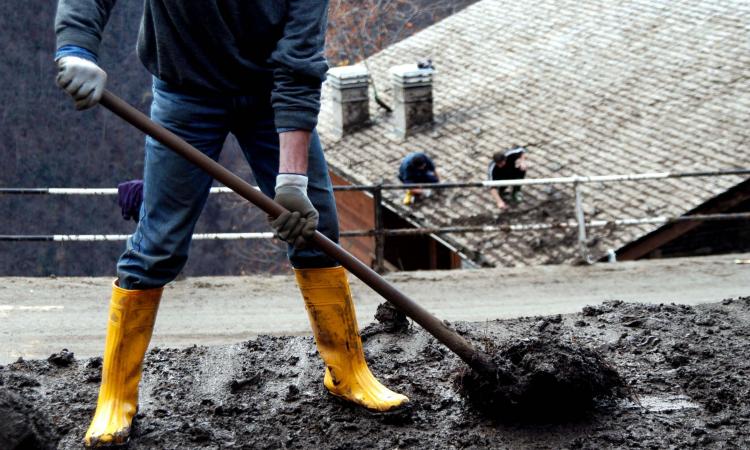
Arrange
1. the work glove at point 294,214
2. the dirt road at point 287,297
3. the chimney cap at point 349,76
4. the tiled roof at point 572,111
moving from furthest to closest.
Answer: the chimney cap at point 349,76 → the tiled roof at point 572,111 → the dirt road at point 287,297 → the work glove at point 294,214

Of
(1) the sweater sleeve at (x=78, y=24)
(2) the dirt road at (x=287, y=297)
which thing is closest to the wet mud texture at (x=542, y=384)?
(1) the sweater sleeve at (x=78, y=24)

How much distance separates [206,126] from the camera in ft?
13.7

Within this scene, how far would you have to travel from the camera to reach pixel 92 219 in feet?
134

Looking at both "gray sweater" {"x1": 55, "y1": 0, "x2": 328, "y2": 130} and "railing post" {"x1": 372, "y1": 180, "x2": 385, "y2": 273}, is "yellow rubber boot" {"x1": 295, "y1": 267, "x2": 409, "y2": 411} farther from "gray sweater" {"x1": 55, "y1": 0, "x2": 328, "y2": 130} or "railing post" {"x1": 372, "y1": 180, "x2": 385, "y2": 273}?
"railing post" {"x1": 372, "y1": 180, "x2": 385, "y2": 273}

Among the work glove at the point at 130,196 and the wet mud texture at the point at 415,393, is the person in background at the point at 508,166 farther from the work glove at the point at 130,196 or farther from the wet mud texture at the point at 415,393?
the wet mud texture at the point at 415,393

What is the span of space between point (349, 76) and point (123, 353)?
50.6 ft

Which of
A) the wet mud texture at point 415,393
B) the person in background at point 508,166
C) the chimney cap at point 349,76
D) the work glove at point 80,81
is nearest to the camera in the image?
the work glove at point 80,81

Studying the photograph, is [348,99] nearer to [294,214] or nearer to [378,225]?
[378,225]

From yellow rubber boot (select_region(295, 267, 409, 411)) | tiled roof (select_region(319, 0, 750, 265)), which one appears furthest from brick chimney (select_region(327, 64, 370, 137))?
yellow rubber boot (select_region(295, 267, 409, 411))

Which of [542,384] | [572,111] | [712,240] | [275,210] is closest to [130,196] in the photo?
[275,210]

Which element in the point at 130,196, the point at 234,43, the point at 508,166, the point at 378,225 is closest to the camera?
the point at 234,43

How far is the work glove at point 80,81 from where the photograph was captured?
12.1 feet

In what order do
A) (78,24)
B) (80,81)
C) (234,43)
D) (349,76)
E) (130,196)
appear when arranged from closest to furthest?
(80,81) < (78,24) < (234,43) < (130,196) < (349,76)

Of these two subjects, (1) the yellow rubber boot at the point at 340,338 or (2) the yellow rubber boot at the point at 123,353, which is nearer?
(2) the yellow rubber boot at the point at 123,353
